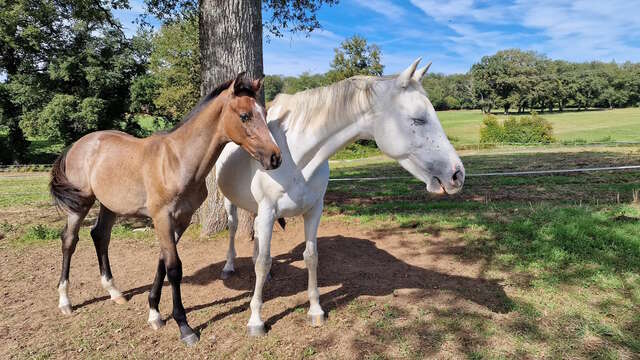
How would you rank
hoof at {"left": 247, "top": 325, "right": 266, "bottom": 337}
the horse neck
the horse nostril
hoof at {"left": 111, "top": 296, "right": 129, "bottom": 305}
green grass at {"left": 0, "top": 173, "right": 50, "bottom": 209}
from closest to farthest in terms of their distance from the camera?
the horse nostril, the horse neck, hoof at {"left": 247, "top": 325, "right": 266, "bottom": 337}, hoof at {"left": 111, "top": 296, "right": 129, "bottom": 305}, green grass at {"left": 0, "top": 173, "right": 50, "bottom": 209}

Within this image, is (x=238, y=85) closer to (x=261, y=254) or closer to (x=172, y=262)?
(x=261, y=254)

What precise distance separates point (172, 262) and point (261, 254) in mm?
778

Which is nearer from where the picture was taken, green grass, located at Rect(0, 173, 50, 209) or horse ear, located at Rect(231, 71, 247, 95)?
horse ear, located at Rect(231, 71, 247, 95)

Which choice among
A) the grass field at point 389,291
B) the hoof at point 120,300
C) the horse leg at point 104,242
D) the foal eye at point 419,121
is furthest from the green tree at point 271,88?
the foal eye at point 419,121

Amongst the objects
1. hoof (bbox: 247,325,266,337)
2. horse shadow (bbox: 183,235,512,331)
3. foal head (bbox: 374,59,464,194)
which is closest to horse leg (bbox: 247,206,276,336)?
hoof (bbox: 247,325,266,337)

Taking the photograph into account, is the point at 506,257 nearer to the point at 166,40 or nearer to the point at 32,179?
the point at 32,179

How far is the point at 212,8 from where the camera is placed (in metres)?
5.34

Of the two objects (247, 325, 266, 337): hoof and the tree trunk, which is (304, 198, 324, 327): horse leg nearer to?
(247, 325, 266, 337): hoof

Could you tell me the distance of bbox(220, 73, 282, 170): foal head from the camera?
2.68 m

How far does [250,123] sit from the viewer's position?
2752 millimetres

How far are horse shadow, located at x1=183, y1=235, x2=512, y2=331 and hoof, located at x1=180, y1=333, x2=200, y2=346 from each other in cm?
21

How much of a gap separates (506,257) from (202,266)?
13.4 feet

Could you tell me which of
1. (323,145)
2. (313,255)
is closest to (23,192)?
(313,255)

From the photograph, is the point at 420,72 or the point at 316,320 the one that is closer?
the point at 420,72
